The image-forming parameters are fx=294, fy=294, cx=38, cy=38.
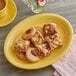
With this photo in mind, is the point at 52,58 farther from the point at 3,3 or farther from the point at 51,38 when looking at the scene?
the point at 3,3

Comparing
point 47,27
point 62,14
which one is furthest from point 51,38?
point 62,14

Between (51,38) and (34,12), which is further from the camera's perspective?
(34,12)

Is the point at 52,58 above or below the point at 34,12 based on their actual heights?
below

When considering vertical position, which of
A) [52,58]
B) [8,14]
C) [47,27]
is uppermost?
[8,14]

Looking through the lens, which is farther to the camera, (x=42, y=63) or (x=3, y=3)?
(x=3, y=3)

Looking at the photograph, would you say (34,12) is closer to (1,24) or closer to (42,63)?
(1,24)

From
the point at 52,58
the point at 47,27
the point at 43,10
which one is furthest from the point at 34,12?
the point at 52,58
